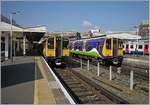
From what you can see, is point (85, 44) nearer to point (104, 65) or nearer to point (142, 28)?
point (104, 65)

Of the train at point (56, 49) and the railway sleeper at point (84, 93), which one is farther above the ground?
the train at point (56, 49)

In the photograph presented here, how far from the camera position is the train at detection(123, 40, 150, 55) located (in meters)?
50.4

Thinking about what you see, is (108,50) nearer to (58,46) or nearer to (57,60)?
(58,46)

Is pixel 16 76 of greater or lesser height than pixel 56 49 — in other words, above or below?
below

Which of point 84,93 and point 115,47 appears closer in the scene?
point 84,93

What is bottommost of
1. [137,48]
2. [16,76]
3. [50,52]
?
[16,76]

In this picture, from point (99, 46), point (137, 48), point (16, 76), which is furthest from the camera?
point (137, 48)

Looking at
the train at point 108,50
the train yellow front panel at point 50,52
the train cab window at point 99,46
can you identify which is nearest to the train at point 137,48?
the train at point 108,50

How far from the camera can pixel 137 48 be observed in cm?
5156

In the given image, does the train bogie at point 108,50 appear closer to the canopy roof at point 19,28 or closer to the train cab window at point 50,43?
the train cab window at point 50,43

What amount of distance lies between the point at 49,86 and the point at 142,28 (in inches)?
4237

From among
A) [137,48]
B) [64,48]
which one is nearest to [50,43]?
[64,48]

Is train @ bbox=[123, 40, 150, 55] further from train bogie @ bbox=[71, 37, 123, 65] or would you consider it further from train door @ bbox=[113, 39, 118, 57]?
train door @ bbox=[113, 39, 118, 57]

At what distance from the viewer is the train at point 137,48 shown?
5041 centimetres
